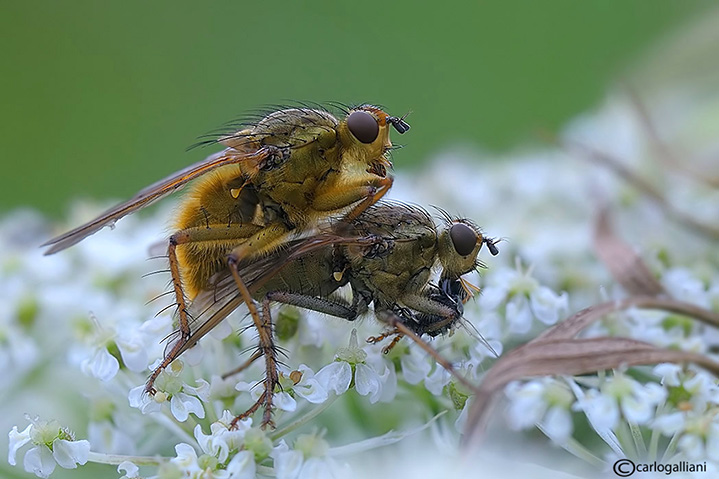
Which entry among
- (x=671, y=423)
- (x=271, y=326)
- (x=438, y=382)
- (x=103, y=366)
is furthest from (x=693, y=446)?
(x=103, y=366)

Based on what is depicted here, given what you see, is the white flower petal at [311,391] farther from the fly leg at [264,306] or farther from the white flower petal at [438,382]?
the white flower petal at [438,382]

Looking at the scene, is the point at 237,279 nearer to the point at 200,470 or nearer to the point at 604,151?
the point at 200,470

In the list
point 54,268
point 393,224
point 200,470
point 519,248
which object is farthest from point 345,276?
point 54,268

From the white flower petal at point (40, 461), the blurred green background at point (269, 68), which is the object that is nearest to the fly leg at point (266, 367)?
the white flower petal at point (40, 461)


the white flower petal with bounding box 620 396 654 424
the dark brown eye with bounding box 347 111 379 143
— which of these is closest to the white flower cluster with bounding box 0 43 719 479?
the white flower petal with bounding box 620 396 654 424

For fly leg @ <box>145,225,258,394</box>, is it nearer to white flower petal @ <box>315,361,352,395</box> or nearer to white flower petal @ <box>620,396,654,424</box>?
white flower petal @ <box>315,361,352,395</box>

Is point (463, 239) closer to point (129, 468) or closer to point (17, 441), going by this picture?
point (129, 468)

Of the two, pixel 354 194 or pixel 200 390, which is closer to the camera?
pixel 200 390
